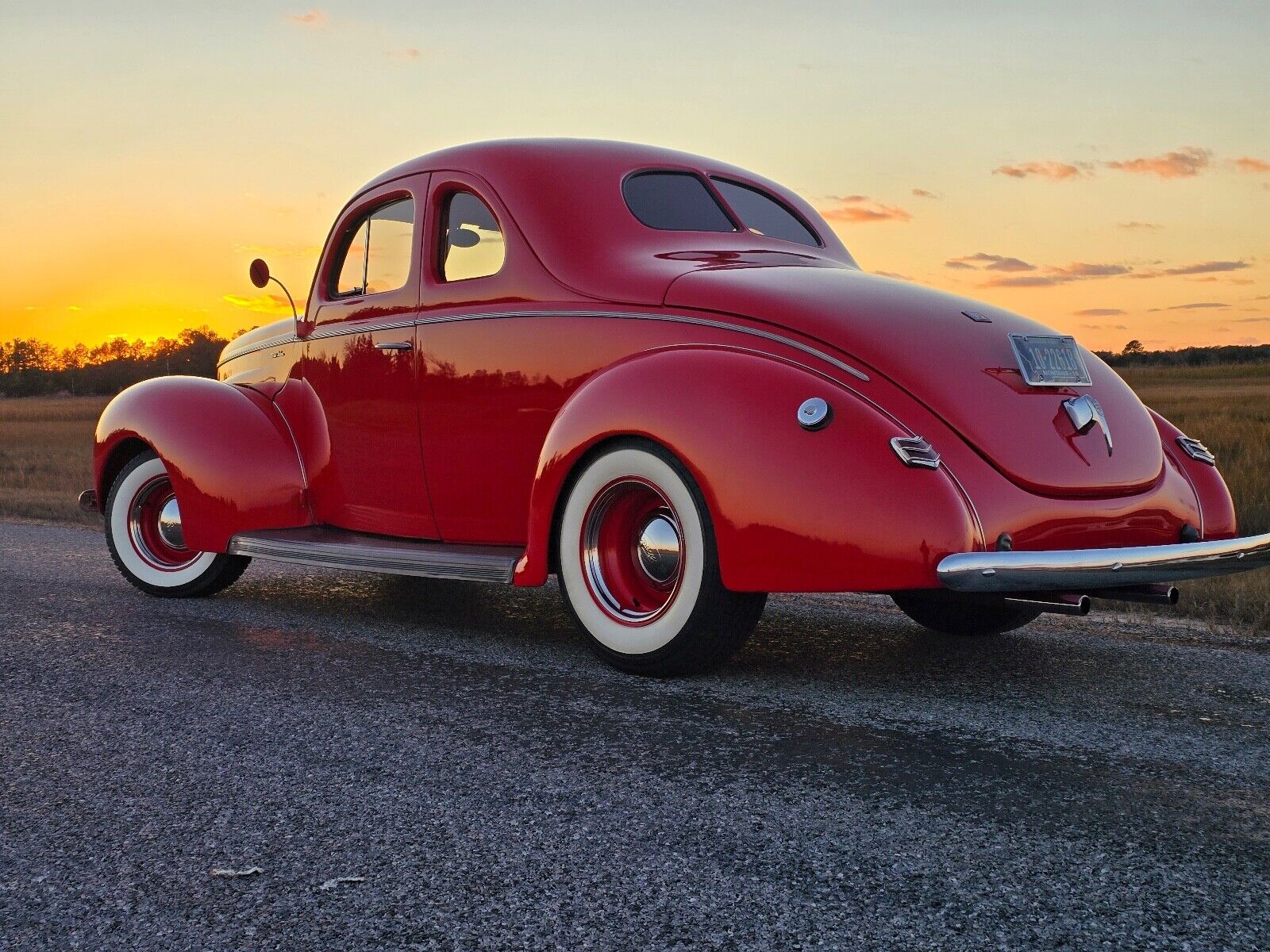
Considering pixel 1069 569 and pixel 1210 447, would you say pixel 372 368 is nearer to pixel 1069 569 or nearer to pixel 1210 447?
pixel 1069 569

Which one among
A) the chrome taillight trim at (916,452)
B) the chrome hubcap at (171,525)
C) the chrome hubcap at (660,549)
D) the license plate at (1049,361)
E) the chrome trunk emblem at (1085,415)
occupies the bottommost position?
the chrome hubcap at (171,525)

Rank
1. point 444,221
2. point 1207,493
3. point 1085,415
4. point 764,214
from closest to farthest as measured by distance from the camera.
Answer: point 1085,415 → point 1207,493 → point 444,221 → point 764,214

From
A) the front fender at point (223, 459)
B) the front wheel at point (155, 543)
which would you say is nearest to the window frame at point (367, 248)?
the front fender at point (223, 459)

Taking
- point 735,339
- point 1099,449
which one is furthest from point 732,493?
point 1099,449

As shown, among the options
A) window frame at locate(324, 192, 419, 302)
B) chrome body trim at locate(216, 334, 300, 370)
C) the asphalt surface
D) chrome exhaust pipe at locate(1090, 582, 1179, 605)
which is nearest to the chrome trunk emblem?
chrome exhaust pipe at locate(1090, 582, 1179, 605)

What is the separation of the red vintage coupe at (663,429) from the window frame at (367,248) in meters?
0.02

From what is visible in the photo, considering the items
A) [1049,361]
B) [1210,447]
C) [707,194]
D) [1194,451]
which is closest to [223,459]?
[707,194]

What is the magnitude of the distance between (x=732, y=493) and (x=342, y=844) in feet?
5.43

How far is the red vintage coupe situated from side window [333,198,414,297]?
0.06ft

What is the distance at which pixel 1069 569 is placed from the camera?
3.49 meters

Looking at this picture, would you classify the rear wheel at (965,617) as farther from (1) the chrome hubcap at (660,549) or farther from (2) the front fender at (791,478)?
(2) the front fender at (791,478)

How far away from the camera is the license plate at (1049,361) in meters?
4.02

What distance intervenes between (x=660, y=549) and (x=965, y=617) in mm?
1683

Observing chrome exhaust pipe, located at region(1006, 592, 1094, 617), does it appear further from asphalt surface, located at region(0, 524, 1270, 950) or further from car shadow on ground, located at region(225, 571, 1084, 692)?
car shadow on ground, located at region(225, 571, 1084, 692)
